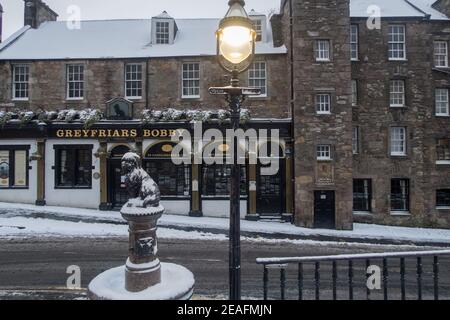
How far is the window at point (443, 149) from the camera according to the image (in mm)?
21328

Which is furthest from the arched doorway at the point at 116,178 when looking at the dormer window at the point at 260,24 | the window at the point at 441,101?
the window at the point at 441,101

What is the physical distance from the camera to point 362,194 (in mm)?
20641

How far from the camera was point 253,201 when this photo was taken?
1883cm

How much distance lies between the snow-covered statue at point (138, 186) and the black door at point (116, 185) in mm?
14710

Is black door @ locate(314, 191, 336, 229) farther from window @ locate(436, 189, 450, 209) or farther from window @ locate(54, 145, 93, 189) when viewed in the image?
window @ locate(54, 145, 93, 189)

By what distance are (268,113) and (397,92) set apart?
320 inches

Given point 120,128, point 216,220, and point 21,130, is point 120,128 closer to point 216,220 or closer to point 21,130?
point 21,130

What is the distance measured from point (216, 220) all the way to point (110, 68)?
10.5 metres

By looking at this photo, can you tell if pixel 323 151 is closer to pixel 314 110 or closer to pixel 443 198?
pixel 314 110

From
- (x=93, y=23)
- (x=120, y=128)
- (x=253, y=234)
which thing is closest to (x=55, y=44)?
(x=93, y=23)

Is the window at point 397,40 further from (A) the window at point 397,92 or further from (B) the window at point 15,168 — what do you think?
(B) the window at point 15,168

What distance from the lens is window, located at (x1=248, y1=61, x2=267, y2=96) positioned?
1967 cm

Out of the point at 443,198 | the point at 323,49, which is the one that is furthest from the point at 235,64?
the point at 443,198
